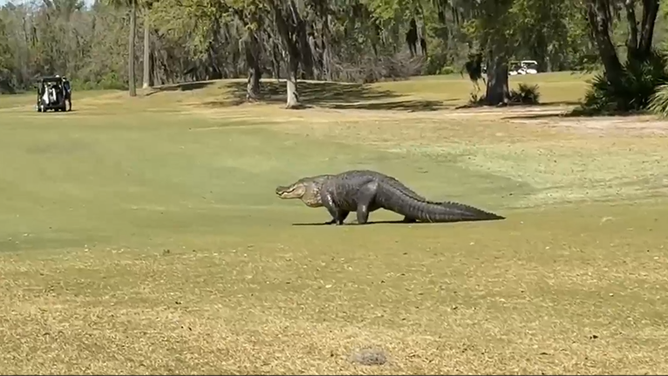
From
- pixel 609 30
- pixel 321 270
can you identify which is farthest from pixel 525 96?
pixel 321 270

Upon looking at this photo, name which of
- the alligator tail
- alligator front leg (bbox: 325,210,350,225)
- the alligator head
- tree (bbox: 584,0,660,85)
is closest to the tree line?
tree (bbox: 584,0,660,85)

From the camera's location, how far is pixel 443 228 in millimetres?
11703

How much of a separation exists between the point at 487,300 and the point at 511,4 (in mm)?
28953

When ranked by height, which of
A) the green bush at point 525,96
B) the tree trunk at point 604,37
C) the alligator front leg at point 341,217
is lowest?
the green bush at point 525,96

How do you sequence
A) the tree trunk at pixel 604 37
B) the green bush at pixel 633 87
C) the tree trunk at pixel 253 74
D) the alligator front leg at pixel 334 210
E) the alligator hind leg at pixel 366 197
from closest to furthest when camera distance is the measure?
1. the alligator hind leg at pixel 366 197
2. the alligator front leg at pixel 334 210
3. the green bush at pixel 633 87
4. the tree trunk at pixel 604 37
5. the tree trunk at pixel 253 74

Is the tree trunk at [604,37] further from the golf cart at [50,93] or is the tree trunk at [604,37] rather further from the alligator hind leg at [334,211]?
the golf cart at [50,93]

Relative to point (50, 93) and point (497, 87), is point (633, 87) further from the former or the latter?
point (50, 93)

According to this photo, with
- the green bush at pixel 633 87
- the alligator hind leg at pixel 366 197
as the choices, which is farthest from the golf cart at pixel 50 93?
the alligator hind leg at pixel 366 197

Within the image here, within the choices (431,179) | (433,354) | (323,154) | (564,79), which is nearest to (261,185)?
(431,179)

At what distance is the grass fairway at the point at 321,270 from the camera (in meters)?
6.48

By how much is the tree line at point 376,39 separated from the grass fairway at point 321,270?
1369cm

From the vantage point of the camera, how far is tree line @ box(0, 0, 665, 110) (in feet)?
115

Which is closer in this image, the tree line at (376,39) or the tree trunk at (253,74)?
the tree line at (376,39)

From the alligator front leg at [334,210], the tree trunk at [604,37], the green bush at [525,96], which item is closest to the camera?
the alligator front leg at [334,210]
